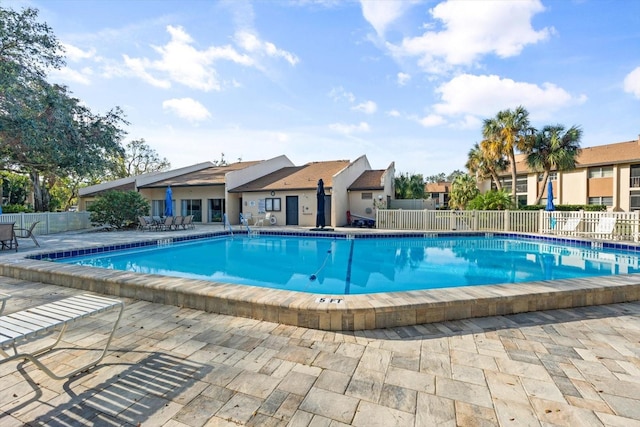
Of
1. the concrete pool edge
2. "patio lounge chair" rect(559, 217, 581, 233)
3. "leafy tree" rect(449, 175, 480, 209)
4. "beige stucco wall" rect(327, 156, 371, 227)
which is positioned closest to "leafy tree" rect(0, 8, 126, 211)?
the concrete pool edge

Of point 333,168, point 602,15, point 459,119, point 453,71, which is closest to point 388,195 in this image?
point 333,168

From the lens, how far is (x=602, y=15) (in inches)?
356

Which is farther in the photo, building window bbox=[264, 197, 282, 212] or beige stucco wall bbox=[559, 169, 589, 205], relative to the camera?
beige stucco wall bbox=[559, 169, 589, 205]

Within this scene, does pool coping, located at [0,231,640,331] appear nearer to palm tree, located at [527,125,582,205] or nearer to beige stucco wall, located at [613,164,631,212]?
palm tree, located at [527,125,582,205]

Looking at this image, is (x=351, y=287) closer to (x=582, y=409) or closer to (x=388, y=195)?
(x=582, y=409)

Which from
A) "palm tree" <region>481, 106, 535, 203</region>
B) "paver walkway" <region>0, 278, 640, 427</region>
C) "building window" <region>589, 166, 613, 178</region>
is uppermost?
"palm tree" <region>481, 106, 535, 203</region>

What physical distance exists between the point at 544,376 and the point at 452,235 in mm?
13296

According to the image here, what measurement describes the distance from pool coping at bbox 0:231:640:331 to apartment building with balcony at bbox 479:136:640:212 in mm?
20898

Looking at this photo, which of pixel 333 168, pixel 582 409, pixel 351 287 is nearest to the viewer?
pixel 582 409

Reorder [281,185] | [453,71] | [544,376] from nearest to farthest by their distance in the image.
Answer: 1. [544,376]
2. [453,71]
3. [281,185]

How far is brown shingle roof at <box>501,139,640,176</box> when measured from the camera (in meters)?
21.5

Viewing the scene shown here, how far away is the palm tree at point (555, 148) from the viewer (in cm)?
1970

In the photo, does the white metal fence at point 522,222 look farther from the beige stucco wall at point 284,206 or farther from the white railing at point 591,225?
the beige stucco wall at point 284,206

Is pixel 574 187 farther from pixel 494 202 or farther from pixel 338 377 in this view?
pixel 338 377
